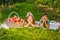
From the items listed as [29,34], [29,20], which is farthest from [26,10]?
[29,34]

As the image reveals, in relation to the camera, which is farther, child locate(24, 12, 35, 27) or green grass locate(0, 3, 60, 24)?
green grass locate(0, 3, 60, 24)

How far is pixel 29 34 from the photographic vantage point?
651 cm

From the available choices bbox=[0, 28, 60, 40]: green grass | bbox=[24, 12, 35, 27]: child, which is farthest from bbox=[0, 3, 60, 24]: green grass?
bbox=[0, 28, 60, 40]: green grass

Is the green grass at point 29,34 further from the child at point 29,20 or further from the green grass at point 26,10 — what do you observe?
the green grass at point 26,10

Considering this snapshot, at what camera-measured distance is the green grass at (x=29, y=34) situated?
637cm

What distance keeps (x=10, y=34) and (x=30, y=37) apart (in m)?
0.51

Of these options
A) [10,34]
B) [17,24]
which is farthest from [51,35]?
[17,24]

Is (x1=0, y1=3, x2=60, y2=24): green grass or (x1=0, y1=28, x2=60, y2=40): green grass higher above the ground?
(x1=0, y1=28, x2=60, y2=40): green grass

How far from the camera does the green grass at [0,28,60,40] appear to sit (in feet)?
20.9

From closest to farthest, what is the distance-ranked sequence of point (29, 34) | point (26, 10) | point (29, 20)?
point (29, 34), point (29, 20), point (26, 10)

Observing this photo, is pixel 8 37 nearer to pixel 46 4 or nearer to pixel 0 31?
pixel 0 31

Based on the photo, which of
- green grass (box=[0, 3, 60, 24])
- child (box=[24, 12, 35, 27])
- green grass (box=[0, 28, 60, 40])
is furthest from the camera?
green grass (box=[0, 3, 60, 24])

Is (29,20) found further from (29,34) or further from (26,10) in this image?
(26,10)

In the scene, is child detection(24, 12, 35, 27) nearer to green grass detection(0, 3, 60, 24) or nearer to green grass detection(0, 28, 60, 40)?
green grass detection(0, 28, 60, 40)
